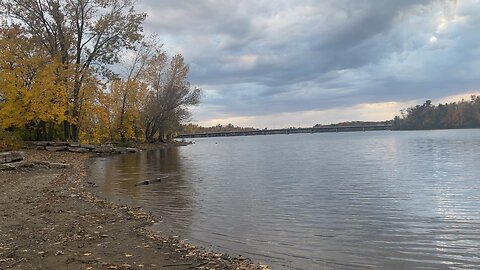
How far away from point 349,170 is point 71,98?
3041 cm

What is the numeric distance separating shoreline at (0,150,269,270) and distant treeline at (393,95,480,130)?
537 ft

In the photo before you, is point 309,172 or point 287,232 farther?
point 309,172

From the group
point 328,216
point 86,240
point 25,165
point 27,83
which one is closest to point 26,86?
point 27,83

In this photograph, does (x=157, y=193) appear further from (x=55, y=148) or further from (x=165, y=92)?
(x=165, y=92)

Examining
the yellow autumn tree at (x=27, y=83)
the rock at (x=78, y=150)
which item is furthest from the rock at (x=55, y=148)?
the yellow autumn tree at (x=27, y=83)

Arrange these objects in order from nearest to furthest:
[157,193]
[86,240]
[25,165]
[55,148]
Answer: [86,240] → [157,193] → [25,165] → [55,148]

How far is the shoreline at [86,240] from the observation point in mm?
7875

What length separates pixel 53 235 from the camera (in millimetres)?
9805

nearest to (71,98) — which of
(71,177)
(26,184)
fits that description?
(71,177)

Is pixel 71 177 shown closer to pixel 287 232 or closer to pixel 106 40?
pixel 287 232

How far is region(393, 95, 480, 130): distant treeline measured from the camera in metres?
154

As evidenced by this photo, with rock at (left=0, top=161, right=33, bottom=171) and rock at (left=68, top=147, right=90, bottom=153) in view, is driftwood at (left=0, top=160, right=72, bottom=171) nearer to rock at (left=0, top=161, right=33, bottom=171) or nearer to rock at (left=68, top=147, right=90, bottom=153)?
rock at (left=0, top=161, right=33, bottom=171)

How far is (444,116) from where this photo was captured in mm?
162625

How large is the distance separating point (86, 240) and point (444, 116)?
Answer: 578 feet
